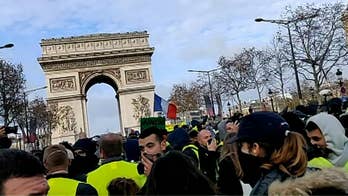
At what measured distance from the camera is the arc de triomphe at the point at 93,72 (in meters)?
68.1

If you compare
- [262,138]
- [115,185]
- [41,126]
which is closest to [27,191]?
[262,138]

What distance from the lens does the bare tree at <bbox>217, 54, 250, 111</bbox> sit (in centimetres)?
5144

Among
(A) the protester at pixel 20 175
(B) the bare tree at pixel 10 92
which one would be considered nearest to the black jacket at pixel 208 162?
(A) the protester at pixel 20 175

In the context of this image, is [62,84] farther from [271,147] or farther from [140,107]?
[271,147]

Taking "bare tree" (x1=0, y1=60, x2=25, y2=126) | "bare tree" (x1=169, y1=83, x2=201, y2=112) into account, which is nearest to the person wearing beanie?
"bare tree" (x1=0, y1=60, x2=25, y2=126)

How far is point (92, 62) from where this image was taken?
72.5m

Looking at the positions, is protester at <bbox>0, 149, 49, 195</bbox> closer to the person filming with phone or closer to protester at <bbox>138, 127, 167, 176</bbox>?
protester at <bbox>138, 127, 167, 176</bbox>

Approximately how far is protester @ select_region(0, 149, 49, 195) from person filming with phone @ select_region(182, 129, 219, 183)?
409 cm

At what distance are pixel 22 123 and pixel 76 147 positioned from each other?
42.0 m

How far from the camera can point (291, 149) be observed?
315cm

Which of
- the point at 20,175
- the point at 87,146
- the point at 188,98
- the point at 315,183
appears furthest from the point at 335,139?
the point at 188,98

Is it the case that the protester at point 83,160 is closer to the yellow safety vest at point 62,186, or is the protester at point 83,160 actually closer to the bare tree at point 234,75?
the yellow safety vest at point 62,186

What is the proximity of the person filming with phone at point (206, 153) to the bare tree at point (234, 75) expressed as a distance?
4350 centimetres

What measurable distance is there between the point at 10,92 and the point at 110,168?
36936mm
